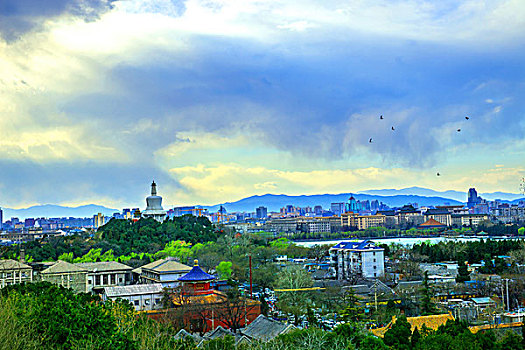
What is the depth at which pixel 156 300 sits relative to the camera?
22.6 meters

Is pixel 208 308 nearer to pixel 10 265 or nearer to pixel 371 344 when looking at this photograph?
pixel 371 344

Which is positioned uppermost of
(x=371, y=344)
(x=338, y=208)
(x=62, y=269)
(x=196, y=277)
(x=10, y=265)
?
(x=338, y=208)

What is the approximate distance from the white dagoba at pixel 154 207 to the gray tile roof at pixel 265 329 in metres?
46.7

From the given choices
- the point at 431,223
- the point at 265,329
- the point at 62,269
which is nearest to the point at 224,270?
the point at 62,269

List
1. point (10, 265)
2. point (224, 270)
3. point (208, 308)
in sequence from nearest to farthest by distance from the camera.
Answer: point (208, 308)
point (10, 265)
point (224, 270)

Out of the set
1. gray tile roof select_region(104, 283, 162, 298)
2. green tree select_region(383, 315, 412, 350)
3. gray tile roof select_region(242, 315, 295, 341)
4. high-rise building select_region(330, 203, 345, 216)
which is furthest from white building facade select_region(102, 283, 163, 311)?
high-rise building select_region(330, 203, 345, 216)

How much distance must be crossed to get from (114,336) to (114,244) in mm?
35902

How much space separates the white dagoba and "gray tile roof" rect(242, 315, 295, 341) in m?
46.7

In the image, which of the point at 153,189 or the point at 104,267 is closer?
the point at 104,267

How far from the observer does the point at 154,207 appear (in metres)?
63.6

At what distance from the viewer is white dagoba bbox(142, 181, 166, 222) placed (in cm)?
6256

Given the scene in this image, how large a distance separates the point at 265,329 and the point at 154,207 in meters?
48.7

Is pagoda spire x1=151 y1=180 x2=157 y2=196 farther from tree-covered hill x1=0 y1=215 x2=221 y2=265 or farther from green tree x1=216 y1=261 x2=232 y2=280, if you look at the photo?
green tree x1=216 y1=261 x2=232 y2=280

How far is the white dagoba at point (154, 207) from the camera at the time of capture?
62.6 metres
